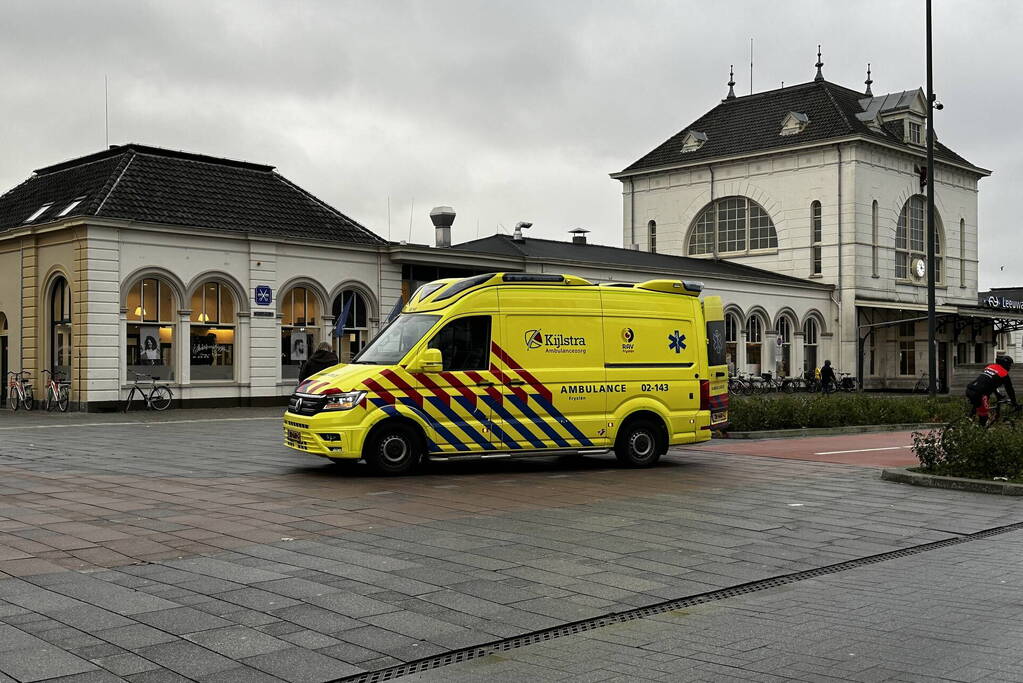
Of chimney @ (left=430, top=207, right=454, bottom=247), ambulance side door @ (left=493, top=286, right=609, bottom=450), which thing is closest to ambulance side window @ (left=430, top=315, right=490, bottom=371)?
ambulance side door @ (left=493, top=286, right=609, bottom=450)

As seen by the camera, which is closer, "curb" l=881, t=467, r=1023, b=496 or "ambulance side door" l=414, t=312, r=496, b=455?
"curb" l=881, t=467, r=1023, b=496

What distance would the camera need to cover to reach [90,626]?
623 centimetres

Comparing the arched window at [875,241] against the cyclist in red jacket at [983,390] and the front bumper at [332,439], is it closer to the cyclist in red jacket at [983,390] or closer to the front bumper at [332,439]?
the cyclist in red jacket at [983,390]

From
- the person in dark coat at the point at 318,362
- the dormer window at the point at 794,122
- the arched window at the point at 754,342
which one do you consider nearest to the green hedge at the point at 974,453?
the person in dark coat at the point at 318,362

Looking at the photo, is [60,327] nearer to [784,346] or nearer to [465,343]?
[465,343]

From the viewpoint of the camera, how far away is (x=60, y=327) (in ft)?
103

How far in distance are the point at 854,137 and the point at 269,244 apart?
34572 millimetres

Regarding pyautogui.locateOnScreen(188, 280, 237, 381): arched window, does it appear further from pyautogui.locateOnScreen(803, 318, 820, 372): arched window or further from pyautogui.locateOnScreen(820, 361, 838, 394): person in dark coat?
pyautogui.locateOnScreen(803, 318, 820, 372): arched window

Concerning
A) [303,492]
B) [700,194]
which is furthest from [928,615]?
[700,194]

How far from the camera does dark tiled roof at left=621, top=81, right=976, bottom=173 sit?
58.8 meters

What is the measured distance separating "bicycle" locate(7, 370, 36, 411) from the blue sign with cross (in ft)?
22.5

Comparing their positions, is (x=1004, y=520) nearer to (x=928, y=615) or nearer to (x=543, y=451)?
(x=928, y=615)

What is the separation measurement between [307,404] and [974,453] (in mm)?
8376

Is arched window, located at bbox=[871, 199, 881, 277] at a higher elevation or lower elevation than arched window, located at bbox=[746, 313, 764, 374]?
higher
